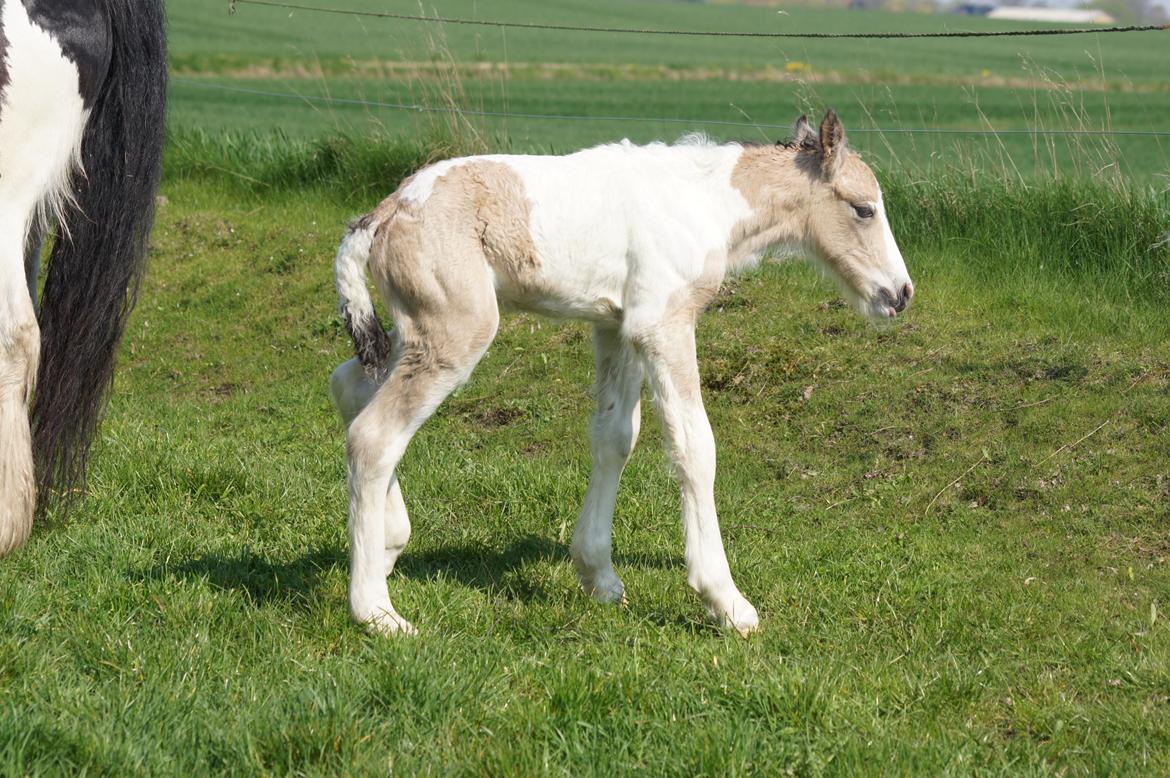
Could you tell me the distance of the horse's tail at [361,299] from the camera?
4.27m

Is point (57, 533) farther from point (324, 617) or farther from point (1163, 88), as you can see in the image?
point (1163, 88)

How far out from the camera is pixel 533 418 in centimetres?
758

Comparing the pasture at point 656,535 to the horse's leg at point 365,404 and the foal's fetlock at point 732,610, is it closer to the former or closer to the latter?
the foal's fetlock at point 732,610

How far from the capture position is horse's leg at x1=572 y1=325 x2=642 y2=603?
4906 millimetres

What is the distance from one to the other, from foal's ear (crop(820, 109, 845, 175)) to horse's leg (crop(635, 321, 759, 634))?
92 cm

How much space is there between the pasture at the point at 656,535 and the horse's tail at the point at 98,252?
20.8 inches

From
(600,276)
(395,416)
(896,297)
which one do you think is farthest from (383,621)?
(896,297)

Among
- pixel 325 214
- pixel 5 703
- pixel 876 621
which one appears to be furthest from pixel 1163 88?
pixel 5 703

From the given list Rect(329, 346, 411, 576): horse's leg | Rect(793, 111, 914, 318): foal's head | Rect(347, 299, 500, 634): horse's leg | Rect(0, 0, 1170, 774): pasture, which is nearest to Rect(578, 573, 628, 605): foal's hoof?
Rect(0, 0, 1170, 774): pasture

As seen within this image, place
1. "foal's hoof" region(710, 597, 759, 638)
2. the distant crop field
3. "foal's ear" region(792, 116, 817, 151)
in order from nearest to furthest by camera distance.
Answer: "foal's hoof" region(710, 597, 759, 638), "foal's ear" region(792, 116, 817, 151), the distant crop field

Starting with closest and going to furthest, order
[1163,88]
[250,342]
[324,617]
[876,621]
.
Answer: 1. [324,617]
2. [876,621]
3. [250,342]
4. [1163,88]

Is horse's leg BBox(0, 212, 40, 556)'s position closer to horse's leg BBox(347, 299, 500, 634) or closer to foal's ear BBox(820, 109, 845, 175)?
horse's leg BBox(347, 299, 500, 634)

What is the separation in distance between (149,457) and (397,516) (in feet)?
7.09

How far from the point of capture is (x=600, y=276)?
455cm
